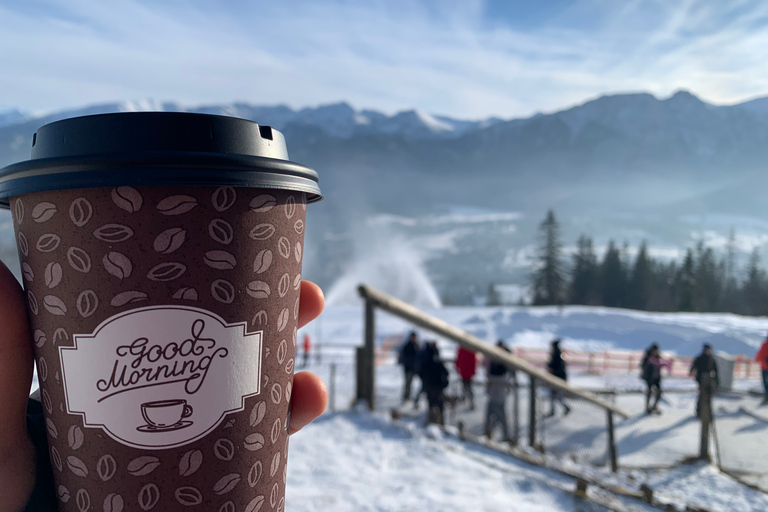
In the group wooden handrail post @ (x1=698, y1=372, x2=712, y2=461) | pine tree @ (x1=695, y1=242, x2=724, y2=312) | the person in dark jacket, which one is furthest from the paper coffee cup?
pine tree @ (x1=695, y1=242, x2=724, y2=312)

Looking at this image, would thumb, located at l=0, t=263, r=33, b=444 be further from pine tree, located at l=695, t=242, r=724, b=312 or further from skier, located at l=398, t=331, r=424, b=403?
pine tree, located at l=695, t=242, r=724, b=312

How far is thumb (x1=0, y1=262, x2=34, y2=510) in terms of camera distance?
110 centimetres

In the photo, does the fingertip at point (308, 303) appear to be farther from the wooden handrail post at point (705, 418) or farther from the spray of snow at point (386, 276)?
the spray of snow at point (386, 276)

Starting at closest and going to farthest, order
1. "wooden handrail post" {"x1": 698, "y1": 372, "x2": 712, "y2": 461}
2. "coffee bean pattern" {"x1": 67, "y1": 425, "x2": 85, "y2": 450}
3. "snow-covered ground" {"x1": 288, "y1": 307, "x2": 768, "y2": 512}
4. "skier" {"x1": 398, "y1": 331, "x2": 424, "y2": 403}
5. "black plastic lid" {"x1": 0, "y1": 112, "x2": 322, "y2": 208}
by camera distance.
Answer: "black plastic lid" {"x1": 0, "y1": 112, "x2": 322, "y2": 208}, "coffee bean pattern" {"x1": 67, "y1": 425, "x2": 85, "y2": 450}, "snow-covered ground" {"x1": 288, "y1": 307, "x2": 768, "y2": 512}, "wooden handrail post" {"x1": 698, "y1": 372, "x2": 712, "y2": 461}, "skier" {"x1": 398, "y1": 331, "x2": 424, "y2": 403}

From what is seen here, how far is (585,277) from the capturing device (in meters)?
46.6

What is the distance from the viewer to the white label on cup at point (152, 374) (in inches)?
39.1

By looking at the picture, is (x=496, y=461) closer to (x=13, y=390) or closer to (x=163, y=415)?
(x=163, y=415)

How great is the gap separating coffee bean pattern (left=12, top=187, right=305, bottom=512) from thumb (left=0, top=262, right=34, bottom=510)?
54 mm

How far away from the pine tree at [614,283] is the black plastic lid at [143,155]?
5060 centimetres

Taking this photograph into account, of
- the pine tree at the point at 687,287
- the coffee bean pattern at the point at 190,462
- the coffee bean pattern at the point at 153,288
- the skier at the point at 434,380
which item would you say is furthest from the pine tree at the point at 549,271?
the coffee bean pattern at the point at 190,462

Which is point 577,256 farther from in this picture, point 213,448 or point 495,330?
point 213,448

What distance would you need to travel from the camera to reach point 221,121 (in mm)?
1061

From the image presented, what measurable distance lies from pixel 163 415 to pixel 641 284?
51.8 m

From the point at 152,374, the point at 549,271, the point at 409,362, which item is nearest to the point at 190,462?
the point at 152,374
